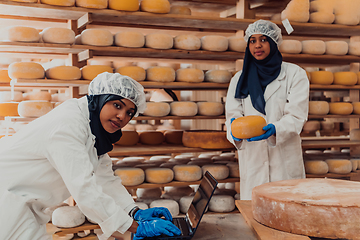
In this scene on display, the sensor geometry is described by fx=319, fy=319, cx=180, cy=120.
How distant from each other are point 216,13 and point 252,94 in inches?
58.1

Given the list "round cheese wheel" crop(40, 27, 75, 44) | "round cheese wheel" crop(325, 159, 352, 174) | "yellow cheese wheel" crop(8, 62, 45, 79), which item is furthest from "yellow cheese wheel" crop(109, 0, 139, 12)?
"round cheese wheel" crop(325, 159, 352, 174)

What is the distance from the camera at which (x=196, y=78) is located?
8.37ft

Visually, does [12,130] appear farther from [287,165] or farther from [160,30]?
[287,165]

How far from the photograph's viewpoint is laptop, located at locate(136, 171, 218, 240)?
107 centimetres

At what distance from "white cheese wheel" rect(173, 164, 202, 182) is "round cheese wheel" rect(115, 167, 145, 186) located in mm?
286

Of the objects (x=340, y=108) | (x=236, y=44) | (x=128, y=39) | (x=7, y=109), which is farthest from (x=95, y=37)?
(x=340, y=108)

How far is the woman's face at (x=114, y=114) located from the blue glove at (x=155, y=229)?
39cm

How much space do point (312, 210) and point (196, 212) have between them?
16.0 inches

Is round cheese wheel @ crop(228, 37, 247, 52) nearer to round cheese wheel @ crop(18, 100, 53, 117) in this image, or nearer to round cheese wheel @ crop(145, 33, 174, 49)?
round cheese wheel @ crop(145, 33, 174, 49)

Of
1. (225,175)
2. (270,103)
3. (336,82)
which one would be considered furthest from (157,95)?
(336,82)

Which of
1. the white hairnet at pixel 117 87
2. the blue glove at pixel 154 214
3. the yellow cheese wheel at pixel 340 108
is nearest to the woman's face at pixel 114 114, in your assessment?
the white hairnet at pixel 117 87

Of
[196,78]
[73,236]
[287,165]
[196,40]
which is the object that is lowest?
[73,236]

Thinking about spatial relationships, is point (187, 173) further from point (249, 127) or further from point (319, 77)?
point (319, 77)

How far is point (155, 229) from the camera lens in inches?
43.2
